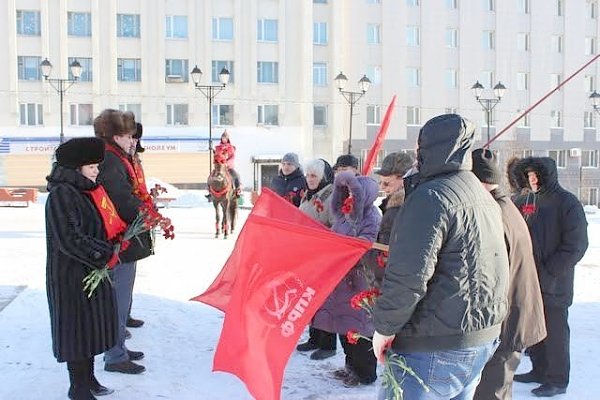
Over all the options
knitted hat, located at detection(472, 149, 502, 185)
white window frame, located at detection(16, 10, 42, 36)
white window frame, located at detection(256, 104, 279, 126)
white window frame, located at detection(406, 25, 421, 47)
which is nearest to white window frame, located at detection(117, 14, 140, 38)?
white window frame, located at detection(16, 10, 42, 36)

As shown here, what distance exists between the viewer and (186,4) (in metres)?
38.5

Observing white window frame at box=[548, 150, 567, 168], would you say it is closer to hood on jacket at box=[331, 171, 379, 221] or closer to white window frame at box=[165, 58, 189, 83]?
white window frame at box=[165, 58, 189, 83]

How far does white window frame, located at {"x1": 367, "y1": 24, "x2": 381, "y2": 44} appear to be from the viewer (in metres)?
42.2

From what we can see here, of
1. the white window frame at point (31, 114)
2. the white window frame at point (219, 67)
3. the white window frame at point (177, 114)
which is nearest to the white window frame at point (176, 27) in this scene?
the white window frame at point (219, 67)

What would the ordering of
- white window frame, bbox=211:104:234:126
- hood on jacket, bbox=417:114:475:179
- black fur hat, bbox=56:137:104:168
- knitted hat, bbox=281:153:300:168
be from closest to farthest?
1. hood on jacket, bbox=417:114:475:179
2. black fur hat, bbox=56:137:104:168
3. knitted hat, bbox=281:153:300:168
4. white window frame, bbox=211:104:234:126

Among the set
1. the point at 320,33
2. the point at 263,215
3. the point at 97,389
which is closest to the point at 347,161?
the point at 263,215

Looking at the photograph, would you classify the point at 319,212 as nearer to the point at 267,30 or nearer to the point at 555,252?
the point at 555,252

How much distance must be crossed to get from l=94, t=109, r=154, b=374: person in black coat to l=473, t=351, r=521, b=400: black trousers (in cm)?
268

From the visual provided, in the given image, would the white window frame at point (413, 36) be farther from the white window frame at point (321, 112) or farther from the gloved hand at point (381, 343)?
the gloved hand at point (381, 343)

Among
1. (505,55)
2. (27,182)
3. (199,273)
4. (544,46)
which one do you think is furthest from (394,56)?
(199,273)

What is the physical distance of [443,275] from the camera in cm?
257

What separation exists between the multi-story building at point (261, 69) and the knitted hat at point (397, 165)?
106 ft

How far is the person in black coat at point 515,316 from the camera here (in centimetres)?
343

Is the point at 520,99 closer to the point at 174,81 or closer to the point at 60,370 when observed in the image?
the point at 174,81
